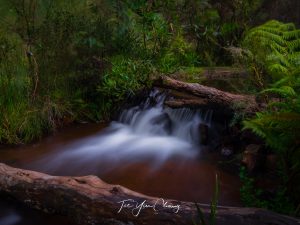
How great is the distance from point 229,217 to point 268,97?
201 centimetres

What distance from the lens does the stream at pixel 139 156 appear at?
3.99 m

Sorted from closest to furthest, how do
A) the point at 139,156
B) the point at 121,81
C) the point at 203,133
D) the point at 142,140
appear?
the point at 139,156, the point at 203,133, the point at 142,140, the point at 121,81

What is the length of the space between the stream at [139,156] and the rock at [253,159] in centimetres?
23

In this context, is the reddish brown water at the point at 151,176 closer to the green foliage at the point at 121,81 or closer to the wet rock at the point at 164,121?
the wet rock at the point at 164,121

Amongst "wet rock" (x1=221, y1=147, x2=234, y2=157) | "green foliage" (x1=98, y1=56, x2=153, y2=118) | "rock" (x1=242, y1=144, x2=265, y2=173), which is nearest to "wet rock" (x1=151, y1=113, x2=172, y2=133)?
"green foliage" (x1=98, y1=56, x2=153, y2=118)

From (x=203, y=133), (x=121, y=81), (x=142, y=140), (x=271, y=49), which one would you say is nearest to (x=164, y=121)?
(x=142, y=140)

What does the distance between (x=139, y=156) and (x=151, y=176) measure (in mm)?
724

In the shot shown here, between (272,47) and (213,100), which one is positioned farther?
(213,100)

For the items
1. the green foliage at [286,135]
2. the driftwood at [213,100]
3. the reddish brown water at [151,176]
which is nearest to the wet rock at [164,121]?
the driftwood at [213,100]

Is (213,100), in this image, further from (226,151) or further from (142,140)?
(142,140)

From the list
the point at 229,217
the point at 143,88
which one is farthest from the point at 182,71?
the point at 229,217

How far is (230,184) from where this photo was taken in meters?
4.14

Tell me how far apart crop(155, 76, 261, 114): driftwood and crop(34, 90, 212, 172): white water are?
0.40 meters

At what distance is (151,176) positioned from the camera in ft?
14.5
